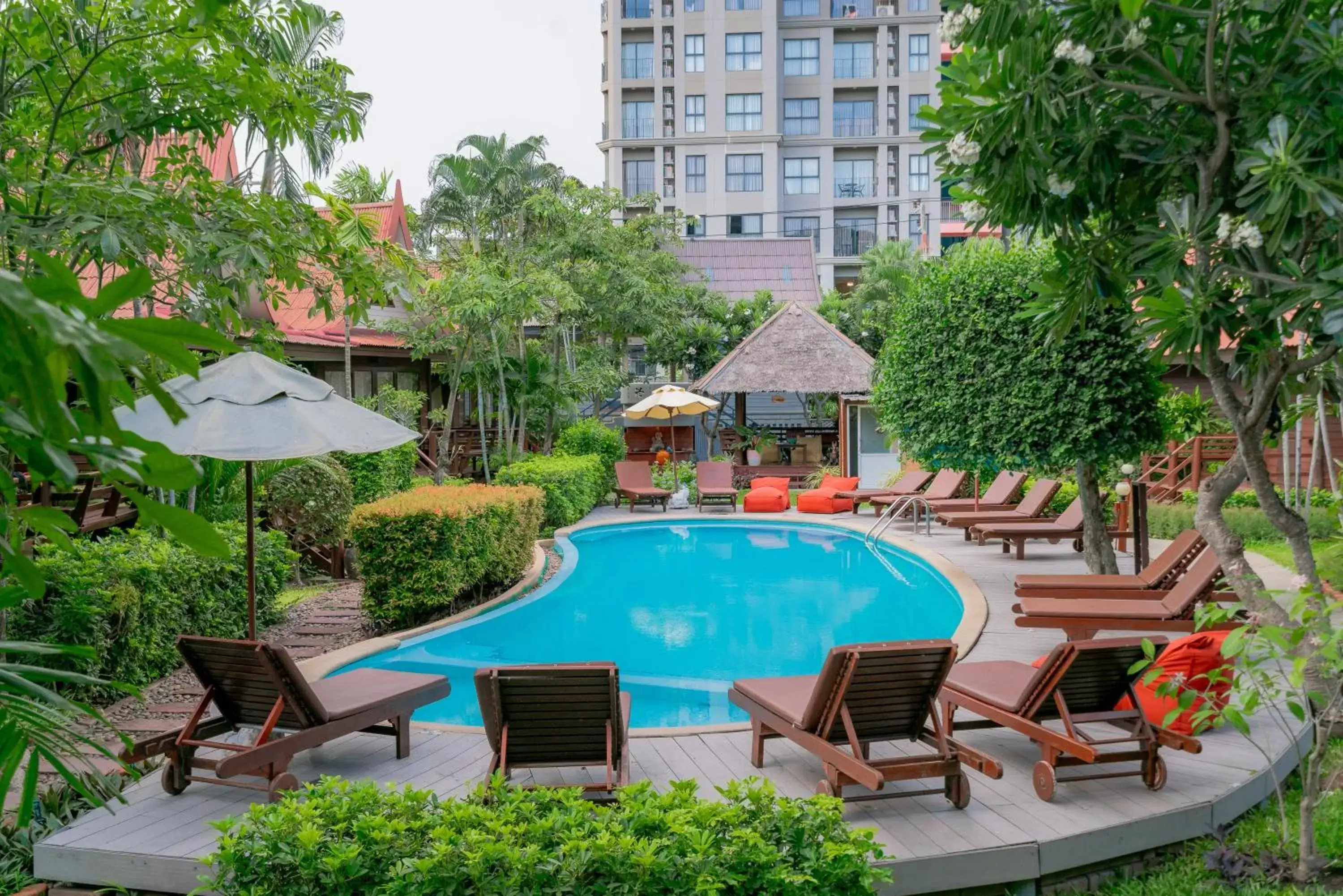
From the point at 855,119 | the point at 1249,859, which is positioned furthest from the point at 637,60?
the point at 1249,859

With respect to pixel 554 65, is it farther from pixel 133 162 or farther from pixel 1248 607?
pixel 1248 607

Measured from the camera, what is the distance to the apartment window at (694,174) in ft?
151

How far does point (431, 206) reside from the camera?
26.9 meters

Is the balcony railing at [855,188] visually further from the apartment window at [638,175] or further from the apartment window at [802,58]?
the apartment window at [638,175]

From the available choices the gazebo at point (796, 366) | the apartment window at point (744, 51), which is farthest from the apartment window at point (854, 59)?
the gazebo at point (796, 366)

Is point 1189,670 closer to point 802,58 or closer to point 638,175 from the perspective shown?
point 638,175

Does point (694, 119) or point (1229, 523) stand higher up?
point (694, 119)

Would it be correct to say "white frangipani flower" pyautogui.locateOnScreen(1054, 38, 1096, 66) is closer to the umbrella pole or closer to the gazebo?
the umbrella pole

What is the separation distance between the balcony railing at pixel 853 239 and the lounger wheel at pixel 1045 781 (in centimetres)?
4214

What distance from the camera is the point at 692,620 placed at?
1155 centimetres

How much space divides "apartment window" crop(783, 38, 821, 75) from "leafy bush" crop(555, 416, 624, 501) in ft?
101

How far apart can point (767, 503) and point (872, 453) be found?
366cm

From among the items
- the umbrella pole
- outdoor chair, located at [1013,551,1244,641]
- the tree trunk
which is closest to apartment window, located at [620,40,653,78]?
the tree trunk

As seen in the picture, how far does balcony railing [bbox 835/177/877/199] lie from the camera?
4653cm
